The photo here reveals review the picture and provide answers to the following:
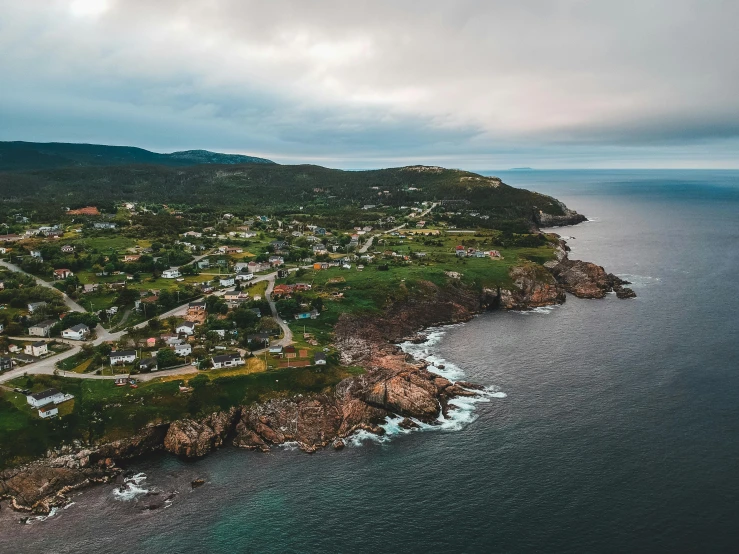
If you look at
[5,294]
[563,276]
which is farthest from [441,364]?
[5,294]

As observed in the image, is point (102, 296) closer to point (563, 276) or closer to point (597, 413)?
point (597, 413)

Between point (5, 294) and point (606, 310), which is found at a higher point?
point (5, 294)

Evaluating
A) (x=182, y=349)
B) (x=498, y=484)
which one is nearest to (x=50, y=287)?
(x=182, y=349)

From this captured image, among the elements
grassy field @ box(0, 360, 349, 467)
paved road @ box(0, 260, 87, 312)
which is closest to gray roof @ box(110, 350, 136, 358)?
grassy field @ box(0, 360, 349, 467)

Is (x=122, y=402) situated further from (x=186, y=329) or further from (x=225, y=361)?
(x=186, y=329)

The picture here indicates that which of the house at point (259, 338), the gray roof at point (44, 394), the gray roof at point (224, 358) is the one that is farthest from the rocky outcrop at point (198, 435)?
the house at point (259, 338)

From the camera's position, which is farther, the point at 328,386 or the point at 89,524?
the point at 328,386

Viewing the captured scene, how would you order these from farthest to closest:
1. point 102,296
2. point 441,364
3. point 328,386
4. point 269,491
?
1. point 102,296
2. point 441,364
3. point 328,386
4. point 269,491

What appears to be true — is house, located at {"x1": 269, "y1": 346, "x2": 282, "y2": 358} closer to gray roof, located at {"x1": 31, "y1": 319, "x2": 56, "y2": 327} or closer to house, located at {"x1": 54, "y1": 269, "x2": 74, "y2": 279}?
gray roof, located at {"x1": 31, "y1": 319, "x2": 56, "y2": 327}
